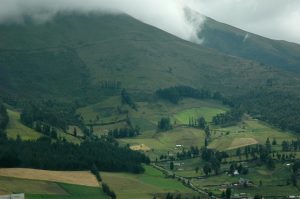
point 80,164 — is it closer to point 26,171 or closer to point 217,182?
point 26,171

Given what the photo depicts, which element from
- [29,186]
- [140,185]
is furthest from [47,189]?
[140,185]

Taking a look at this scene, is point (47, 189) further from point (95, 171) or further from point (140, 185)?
point (140, 185)

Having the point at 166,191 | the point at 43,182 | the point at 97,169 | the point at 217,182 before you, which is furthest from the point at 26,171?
the point at 217,182

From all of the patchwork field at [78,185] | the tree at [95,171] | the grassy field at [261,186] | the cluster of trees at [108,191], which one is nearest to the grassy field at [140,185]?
the patchwork field at [78,185]

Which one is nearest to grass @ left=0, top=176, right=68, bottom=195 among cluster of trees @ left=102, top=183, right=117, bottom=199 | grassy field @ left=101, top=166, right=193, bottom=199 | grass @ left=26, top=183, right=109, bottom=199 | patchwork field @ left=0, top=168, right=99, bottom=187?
grass @ left=26, top=183, right=109, bottom=199

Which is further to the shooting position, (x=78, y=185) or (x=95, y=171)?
(x=95, y=171)

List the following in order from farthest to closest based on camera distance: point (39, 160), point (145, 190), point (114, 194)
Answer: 1. point (39, 160)
2. point (145, 190)
3. point (114, 194)
